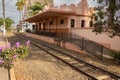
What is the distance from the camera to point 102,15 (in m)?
16.1

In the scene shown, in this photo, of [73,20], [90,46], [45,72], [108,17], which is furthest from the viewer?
[73,20]

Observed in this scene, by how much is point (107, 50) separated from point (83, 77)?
1114 cm

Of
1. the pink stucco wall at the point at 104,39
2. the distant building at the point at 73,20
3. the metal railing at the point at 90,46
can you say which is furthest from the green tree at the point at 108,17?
the distant building at the point at 73,20

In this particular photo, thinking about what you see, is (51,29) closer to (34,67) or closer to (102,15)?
(102,15)

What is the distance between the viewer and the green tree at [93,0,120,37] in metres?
15.2

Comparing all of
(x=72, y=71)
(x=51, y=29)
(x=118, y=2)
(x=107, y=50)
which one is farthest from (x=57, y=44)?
(x=72, y=71)

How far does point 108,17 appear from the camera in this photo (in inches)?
632

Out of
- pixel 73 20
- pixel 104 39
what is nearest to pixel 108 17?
pixel 104 39

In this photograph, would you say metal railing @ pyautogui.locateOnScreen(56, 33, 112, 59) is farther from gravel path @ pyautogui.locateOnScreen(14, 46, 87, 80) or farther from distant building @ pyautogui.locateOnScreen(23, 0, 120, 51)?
gravel path @ pyautogui.locateOnScreen(14, 46, 87, 80)

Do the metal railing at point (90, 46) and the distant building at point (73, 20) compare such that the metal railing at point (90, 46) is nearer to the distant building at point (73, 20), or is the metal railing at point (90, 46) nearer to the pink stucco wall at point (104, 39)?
the pink stucco wall at point (104, 39)

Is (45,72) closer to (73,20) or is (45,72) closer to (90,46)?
(90,46)

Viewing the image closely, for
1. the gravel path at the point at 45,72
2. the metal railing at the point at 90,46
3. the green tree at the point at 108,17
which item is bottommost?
the gravel path at the point at 45,72

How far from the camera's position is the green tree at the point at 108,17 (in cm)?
1524

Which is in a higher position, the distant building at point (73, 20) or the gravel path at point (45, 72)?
the distant building at point (73, 20)
